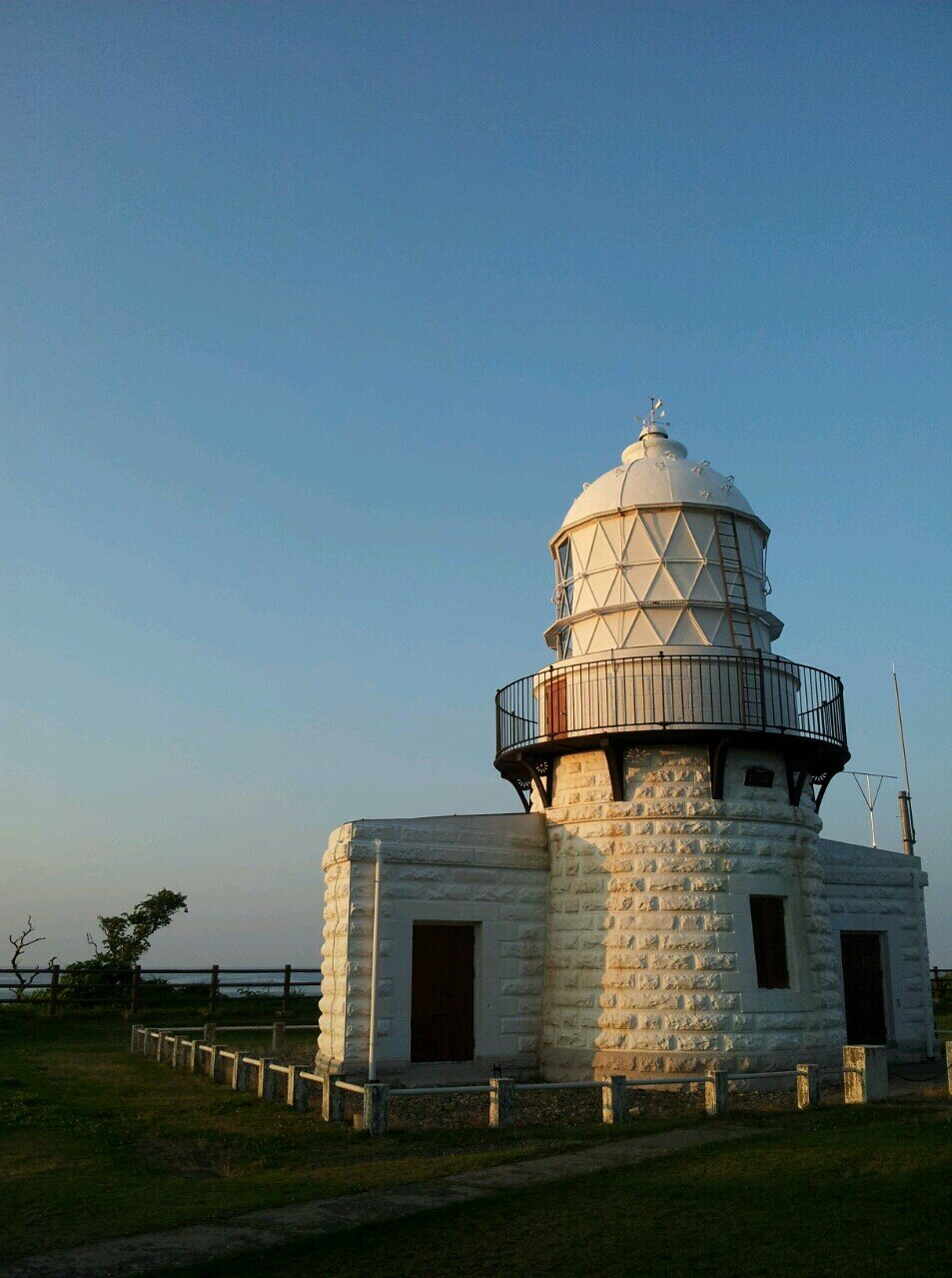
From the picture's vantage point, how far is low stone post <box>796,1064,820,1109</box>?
1345 cm

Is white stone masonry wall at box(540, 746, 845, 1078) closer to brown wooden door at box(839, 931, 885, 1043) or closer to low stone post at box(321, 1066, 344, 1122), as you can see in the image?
brown wooden door at box(839, 931, 885, 1043)

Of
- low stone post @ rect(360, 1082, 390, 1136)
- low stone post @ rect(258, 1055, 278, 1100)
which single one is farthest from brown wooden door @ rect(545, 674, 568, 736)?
low stone post @ rect(360, 1082, 390, 1136)

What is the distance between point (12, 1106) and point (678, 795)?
10.3 m

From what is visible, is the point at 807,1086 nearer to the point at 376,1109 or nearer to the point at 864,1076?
the point at 864,1076

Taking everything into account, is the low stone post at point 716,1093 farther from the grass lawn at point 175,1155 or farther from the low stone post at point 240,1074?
the low stone post at point 240,1074

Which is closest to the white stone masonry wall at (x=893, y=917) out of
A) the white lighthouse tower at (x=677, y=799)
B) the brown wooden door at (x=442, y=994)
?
the white lighthouse tower at (x=677, y=799)

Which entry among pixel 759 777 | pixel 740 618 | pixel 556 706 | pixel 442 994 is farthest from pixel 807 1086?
pixel 740 618

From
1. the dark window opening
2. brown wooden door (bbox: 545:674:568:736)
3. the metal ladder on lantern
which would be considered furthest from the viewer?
brown wooden door (bbox: 545:674:568:736)

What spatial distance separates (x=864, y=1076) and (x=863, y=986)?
6787mm

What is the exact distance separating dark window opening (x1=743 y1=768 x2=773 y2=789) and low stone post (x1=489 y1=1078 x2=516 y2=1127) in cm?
711

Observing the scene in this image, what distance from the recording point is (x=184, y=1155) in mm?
11391

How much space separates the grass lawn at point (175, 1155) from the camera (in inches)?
344

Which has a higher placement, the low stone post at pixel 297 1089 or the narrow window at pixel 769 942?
the narrow window at pixel 769 942

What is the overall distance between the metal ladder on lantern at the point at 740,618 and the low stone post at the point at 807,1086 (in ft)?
17.5
